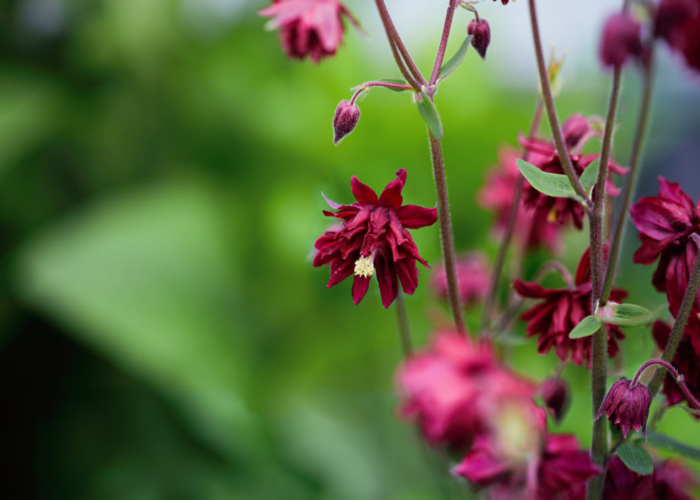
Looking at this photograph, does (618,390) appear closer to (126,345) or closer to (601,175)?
(601,175)

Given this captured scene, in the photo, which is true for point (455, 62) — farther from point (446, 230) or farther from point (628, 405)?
point (628, 405)

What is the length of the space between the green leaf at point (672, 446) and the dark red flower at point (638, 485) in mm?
27

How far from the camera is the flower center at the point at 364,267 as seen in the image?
0.55 m

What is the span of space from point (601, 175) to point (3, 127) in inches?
82.0

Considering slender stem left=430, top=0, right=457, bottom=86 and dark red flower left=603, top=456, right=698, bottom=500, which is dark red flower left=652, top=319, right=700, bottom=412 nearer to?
dark red flower left=603, top=456, right=698, bottom=500

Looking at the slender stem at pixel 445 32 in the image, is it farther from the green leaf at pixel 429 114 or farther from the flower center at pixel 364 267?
the flower center at pixel 364 267

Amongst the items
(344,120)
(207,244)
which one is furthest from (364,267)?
(207,244)

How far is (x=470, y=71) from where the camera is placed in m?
2.35

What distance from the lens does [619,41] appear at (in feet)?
1.60

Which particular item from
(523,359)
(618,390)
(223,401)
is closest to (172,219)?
(223,401)

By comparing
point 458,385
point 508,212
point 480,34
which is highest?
point 508,212

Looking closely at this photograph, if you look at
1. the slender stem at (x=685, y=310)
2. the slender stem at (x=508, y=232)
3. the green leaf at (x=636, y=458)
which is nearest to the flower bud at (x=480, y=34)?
the slender stem at (x=508, y=232)

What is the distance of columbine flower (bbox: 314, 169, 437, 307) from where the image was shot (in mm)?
558

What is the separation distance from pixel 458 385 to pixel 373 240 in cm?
16
